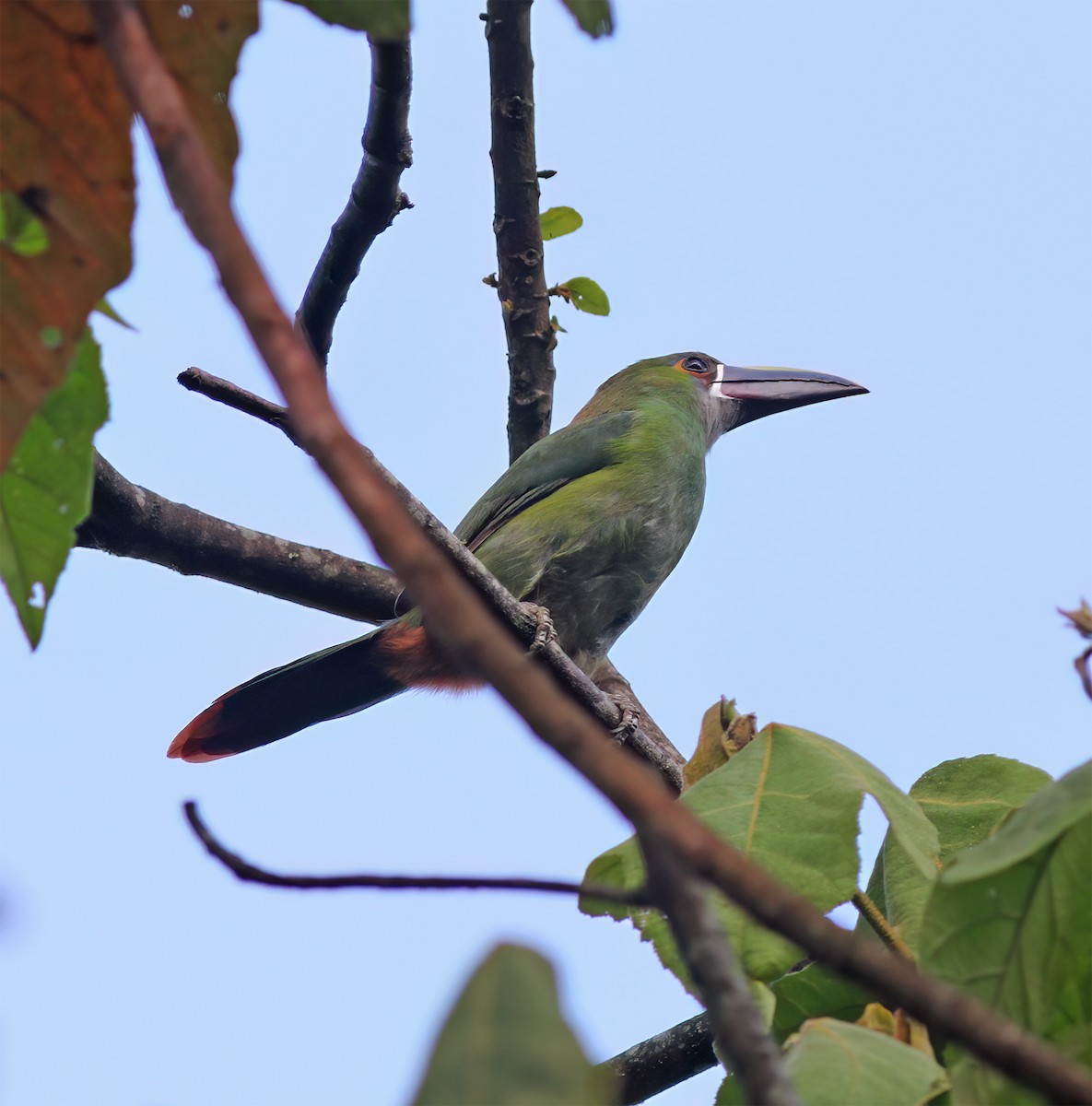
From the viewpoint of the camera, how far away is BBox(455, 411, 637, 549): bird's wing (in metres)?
4.18

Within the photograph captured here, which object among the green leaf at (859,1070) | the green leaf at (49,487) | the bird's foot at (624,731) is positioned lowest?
the green leaf at (859,1070)

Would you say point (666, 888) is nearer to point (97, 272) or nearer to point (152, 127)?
point (152, 127)

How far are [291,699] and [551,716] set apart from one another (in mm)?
3589

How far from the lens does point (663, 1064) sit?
7.23ft

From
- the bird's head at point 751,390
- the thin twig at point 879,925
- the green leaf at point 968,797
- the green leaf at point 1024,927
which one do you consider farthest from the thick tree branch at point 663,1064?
the bird's head at point 751,390

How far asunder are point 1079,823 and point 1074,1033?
15 centimetres

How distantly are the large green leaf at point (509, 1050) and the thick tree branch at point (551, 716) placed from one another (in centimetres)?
15

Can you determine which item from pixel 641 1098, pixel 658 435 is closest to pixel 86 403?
pixel 641 1098

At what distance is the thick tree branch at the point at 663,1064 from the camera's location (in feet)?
7.20

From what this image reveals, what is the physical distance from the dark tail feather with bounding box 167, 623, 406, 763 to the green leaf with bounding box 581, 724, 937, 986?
2546 millimetres

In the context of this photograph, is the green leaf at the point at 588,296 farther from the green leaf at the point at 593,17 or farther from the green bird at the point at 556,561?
the green leaf at the point at 593,17

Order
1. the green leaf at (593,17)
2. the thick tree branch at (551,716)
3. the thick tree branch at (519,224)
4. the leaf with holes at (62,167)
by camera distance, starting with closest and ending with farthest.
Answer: the thick tree branch at (551,716), the leaf with holes at (62,167), the green leaf at (593,17), the thick tree branch at (519,224)

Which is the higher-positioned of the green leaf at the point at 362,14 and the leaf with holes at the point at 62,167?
the green leaf at the point at 362,14

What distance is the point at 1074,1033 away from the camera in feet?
3.12
